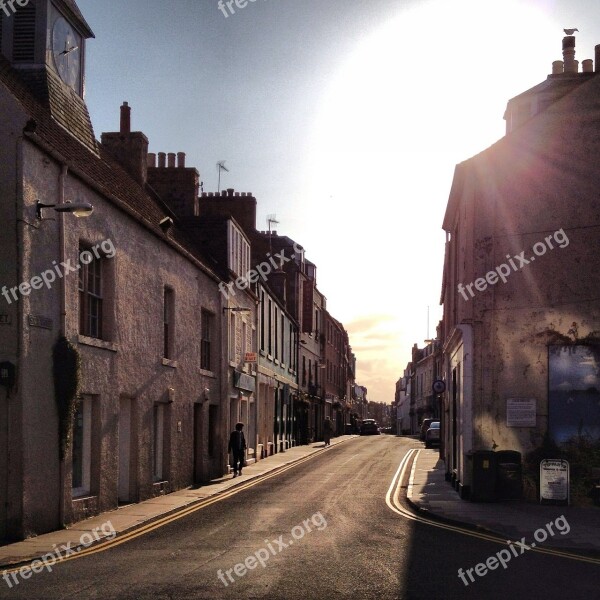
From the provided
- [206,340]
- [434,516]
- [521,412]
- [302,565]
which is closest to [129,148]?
[206,340]

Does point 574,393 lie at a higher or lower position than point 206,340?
lower

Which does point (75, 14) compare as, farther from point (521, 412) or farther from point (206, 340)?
point (521, 412)

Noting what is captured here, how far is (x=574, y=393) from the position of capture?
19.5 metres

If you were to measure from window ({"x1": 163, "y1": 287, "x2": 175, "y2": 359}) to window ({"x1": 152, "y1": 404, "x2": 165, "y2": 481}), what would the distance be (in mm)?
1503

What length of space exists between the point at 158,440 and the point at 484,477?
8000 millimetres

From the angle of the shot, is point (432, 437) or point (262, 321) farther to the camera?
point (432, 437)

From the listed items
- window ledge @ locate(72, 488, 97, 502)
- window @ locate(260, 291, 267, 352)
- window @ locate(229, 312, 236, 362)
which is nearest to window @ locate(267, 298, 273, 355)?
window @ locate(260, 291, 267, 352)

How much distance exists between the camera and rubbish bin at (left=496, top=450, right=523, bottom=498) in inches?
762

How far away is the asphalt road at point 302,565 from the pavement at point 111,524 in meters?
0.64

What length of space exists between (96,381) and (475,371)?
28.7 feet

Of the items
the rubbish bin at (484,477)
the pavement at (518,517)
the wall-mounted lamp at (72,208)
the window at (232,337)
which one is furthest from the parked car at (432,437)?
the wall-mounted lamp at (72,208)

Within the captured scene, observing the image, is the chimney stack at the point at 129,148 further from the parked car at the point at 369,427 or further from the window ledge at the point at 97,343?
the parked car at the point at 369,427

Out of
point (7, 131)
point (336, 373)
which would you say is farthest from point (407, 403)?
point (7, 131)

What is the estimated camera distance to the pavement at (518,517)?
44.2 ft
